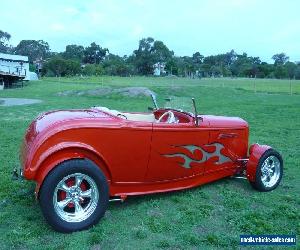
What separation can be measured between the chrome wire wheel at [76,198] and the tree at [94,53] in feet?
361

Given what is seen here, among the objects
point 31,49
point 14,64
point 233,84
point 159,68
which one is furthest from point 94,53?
point 233,84

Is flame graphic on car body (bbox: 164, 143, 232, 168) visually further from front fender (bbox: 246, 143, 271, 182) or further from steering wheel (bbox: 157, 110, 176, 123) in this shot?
steering wheel (bbox: 157, 110, 176, 123)

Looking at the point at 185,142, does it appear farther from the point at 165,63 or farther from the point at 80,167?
the point at 165,63

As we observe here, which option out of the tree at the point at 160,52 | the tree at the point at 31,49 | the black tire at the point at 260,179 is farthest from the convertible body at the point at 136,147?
the tree at the point at 31,49

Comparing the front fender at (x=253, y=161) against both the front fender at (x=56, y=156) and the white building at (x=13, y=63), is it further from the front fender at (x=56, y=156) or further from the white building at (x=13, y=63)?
the white building at (x=13, y=63)

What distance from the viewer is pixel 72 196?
4.32 m

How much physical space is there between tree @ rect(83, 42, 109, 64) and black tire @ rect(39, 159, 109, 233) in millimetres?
110137

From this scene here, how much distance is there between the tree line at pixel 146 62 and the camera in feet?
262

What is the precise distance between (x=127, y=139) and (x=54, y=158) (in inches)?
35.7

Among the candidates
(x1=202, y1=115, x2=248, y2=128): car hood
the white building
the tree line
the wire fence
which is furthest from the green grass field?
the tree line

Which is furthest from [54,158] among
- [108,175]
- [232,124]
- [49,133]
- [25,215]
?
[232,124]

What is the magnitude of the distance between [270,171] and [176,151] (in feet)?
5.88

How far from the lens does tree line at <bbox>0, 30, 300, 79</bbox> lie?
262 ft

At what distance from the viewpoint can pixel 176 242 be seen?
4.08 meters
